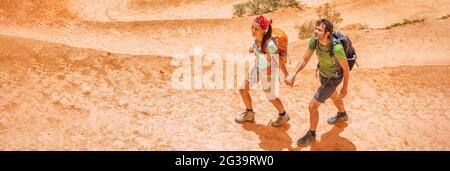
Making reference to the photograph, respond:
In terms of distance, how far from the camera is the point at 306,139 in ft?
21.5

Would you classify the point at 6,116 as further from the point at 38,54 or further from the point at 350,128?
the point at 350,128

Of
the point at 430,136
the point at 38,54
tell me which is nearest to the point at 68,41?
the point at 38,54

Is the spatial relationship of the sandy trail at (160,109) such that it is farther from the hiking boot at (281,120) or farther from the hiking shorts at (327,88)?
the hiking shorts at (327,88)

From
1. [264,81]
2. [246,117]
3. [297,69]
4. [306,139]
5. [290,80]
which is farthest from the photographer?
[246,117]

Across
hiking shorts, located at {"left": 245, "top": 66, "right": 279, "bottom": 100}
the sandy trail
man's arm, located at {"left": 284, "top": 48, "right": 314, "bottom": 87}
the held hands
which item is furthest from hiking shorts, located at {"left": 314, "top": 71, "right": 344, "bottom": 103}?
the sandy trail

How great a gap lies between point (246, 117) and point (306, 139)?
1053 millimetres

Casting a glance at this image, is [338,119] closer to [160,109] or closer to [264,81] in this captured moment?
[264,81]

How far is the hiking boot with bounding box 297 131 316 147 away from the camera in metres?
6.53

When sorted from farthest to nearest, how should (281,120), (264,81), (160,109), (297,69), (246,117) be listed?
(160,109), (246,117), (281,120), (264,81), (297,69)

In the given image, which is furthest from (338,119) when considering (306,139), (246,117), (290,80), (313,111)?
(290,80)

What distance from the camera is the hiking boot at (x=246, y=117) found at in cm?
709

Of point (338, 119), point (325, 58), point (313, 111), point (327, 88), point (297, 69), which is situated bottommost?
point (338, 119)

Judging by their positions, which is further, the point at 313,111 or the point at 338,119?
the point at 338,119

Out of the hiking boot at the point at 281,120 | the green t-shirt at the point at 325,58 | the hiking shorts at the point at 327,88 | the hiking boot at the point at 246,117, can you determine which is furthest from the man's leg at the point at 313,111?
the hiking boot at the point at 246,117
